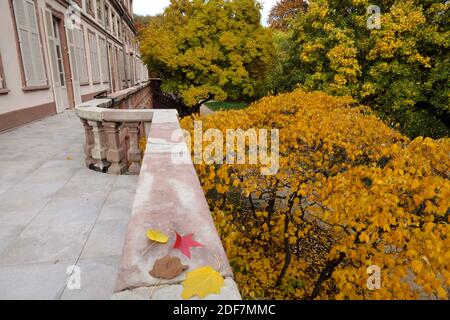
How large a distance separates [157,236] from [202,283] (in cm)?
42

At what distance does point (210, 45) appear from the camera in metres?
16.8

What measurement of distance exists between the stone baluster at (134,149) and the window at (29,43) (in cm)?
646

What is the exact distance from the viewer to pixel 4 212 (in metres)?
3.40

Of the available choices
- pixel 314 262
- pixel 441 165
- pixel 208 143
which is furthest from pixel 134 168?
pixel 314 262

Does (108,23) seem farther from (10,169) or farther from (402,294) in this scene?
(402,294)

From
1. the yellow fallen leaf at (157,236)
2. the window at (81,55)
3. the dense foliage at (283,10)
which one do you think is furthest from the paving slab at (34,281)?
the dense foliage at (283,10)

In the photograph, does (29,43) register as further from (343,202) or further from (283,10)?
(283,10)

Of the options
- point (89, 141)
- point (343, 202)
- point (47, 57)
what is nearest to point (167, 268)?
point (343, 202)

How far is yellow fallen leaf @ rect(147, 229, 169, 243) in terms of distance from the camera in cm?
→ 148

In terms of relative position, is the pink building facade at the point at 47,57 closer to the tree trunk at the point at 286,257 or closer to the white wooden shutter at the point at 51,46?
the white wooden shutter at the point at 51,46

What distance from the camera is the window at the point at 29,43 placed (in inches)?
335

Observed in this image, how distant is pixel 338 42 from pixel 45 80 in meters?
12.7

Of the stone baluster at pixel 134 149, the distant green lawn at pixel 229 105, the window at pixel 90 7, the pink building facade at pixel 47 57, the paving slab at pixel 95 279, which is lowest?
the distant green lawn at pixel 229 105

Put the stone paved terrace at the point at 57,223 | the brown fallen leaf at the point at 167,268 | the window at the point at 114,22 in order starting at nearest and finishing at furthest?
the brown fallen leaf at the point at 167,268 → the stone paved terrace at the point at 57,223 → the window at the point at 114,22
